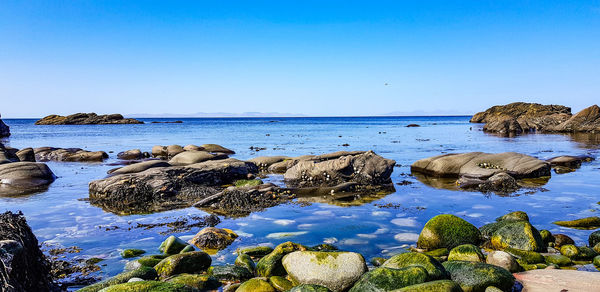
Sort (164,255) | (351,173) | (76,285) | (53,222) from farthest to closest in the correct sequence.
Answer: (351,173)
(53,222)
(164,255)
(76,285)

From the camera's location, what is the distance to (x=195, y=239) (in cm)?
821

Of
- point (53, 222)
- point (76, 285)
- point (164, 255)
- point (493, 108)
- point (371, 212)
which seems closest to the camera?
point (76, 285)

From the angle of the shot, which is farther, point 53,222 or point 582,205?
point 582,205

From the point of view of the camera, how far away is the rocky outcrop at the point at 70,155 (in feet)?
85.1

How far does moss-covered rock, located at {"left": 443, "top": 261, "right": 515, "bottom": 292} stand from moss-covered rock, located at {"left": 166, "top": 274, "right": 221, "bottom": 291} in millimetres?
3535

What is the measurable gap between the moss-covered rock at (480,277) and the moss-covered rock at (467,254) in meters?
0.80

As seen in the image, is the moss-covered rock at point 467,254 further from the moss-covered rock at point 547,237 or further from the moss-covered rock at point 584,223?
the moss-covered rock at point 584,223

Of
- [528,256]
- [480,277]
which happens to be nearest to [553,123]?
[528,256]

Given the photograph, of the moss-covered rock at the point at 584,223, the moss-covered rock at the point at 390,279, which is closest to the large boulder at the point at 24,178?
the moss-covered rock at the point at 390,279

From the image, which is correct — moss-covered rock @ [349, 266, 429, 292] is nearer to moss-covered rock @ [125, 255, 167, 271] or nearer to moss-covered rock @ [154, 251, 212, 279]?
moss-covered rock @ [154, 251, 212, 279]

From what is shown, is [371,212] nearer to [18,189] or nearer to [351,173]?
[351,173]

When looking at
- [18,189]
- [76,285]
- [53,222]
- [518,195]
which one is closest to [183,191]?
[53,222]

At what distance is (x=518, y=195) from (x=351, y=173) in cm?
572

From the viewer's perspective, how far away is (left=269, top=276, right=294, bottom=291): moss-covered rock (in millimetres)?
6019
